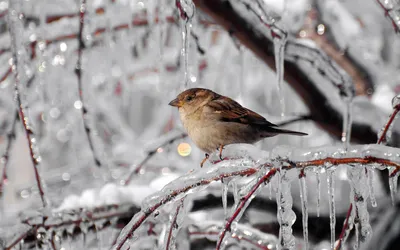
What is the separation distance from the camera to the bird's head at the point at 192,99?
228 centimetres

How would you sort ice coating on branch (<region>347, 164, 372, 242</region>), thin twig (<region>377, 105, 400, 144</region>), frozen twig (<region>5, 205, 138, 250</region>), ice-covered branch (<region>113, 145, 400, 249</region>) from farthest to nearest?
frozen twig (<region>5, 205, 138, 250</region>) → thin twig (<region>377, 105, 400, 144</region>) → ice coating on branch (<region>347, 164, 372, 242</region>) → ice-covered branch (<region>113, 145, 400, 249</region>)

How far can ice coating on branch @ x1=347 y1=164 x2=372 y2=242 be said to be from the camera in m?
1.28

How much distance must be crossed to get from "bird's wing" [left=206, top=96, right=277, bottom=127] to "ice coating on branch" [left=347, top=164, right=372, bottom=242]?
2.77 ft

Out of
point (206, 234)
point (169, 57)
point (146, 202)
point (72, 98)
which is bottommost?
point (206, 234)

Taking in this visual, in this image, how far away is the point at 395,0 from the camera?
1.66 meters

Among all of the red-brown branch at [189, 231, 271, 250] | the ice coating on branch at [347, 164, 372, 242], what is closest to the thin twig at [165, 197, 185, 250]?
the ice coating on branch at [347, 164, 372, 242]

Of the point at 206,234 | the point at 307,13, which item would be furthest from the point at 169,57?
the point at 206,234

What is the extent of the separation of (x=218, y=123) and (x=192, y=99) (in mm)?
237

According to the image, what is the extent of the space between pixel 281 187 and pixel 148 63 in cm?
358

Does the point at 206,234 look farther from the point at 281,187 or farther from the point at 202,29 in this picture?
the point at 202,29

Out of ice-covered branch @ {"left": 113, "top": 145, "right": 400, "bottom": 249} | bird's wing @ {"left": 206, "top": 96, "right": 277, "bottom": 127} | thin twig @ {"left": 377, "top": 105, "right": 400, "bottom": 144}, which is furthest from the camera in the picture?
bird's wing @ {"left": 206, "top": 96, "right": 277, "bottom": 127}

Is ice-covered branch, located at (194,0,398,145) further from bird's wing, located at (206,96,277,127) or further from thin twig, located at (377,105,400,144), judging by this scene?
thin twig, located at (377,105,400,144)

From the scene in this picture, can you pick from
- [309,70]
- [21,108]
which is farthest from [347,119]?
[21,108]

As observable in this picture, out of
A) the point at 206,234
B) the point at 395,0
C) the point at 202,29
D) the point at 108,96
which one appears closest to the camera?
the point at 395,0
